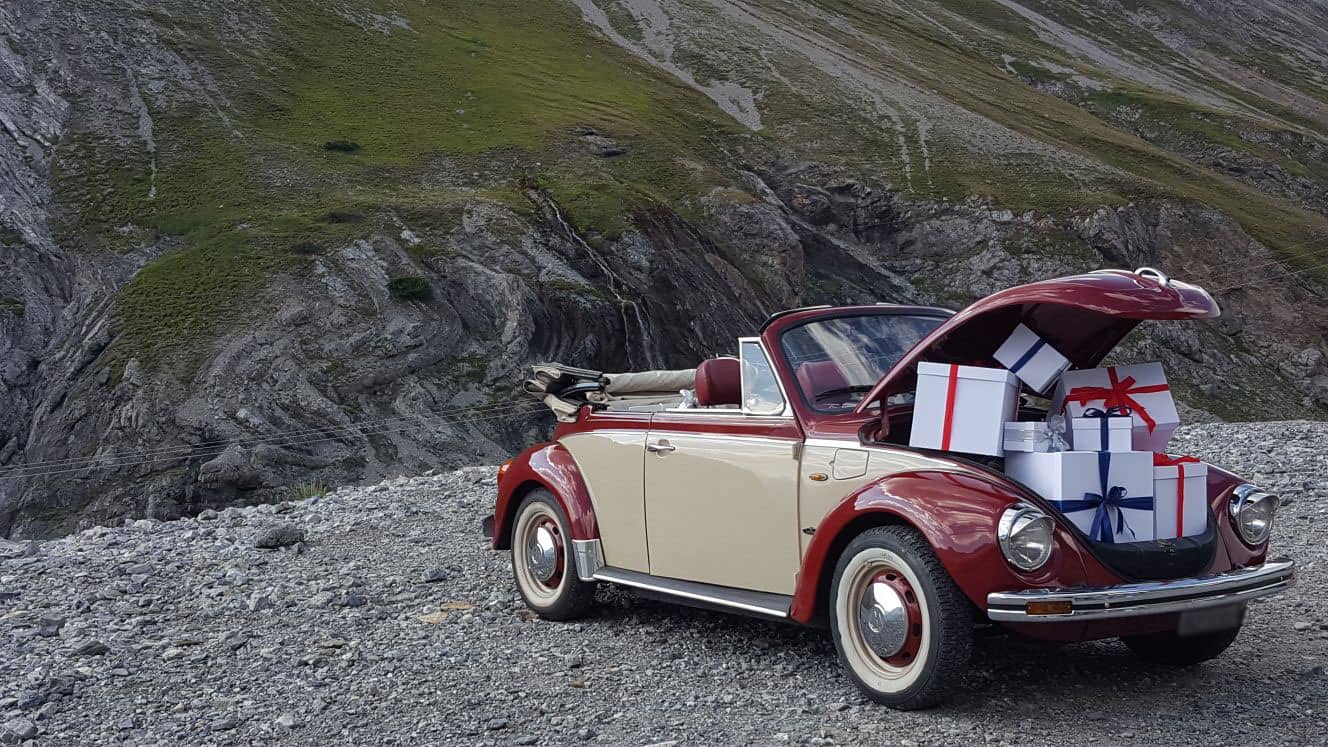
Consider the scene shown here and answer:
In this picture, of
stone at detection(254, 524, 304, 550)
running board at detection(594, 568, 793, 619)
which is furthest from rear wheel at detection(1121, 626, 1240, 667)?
stone at detection(254, 524, 304, 550)

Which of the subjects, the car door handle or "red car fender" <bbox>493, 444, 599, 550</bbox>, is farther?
"red car fender" <bbox>493, 444, 599, 550</bbox>

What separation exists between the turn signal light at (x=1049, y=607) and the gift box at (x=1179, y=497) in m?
0.84

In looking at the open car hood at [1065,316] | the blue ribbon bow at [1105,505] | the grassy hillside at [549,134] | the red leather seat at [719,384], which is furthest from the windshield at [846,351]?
the grassy hillside at [549,134]

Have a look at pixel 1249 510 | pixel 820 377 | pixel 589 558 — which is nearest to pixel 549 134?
pixel 589 558

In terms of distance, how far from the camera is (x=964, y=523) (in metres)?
4.95

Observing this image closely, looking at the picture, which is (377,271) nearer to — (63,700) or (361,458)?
(361,458)

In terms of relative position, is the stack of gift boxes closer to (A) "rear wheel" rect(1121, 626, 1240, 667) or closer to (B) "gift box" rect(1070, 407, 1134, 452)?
(B) "gift box" rect(1070, 407, 1134, 452)

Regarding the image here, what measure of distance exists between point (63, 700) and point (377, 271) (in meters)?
34.3

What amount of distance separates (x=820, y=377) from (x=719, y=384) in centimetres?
63

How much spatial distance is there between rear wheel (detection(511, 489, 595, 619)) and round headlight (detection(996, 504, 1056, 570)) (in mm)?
3316

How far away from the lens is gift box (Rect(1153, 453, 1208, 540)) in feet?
17.5

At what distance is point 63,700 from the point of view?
19.9ft

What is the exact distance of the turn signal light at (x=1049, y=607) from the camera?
475 centimetres

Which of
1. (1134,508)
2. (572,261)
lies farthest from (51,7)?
(1134,508)
